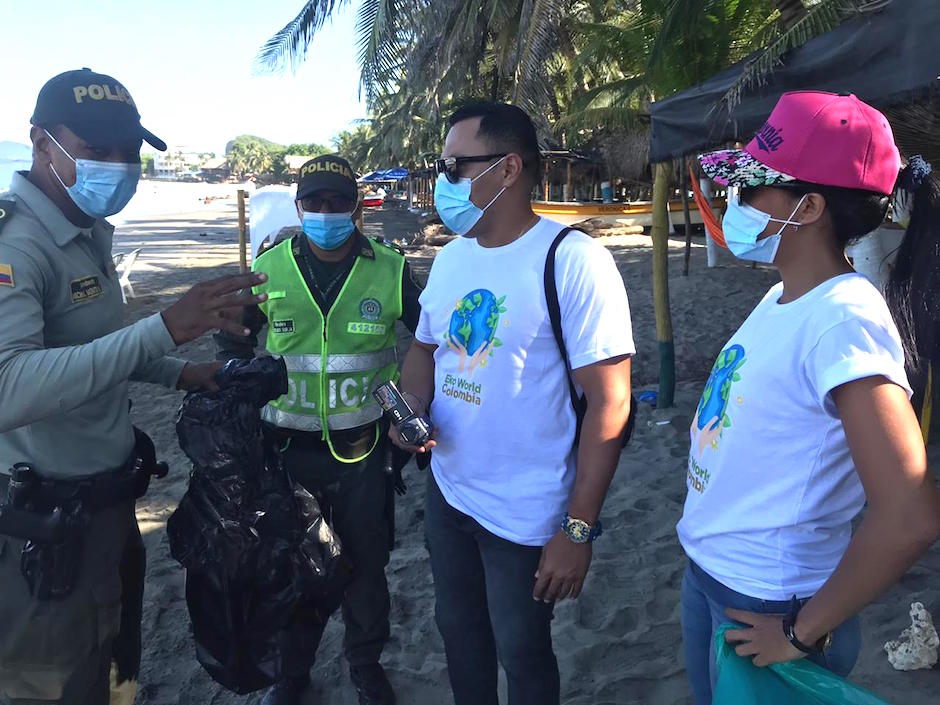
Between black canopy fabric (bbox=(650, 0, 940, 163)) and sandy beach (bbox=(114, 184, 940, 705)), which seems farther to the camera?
black canopy fabric (bbox=(650, 0, 940, 163))

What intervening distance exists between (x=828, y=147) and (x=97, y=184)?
6.10 feet

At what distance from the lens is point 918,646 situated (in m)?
2.48

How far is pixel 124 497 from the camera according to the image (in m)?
2.04

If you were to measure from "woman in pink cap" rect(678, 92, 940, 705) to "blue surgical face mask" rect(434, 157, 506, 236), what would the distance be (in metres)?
0.66

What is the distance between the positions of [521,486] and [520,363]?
0.33 meters

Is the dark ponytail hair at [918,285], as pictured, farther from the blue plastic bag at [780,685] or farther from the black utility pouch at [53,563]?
the black utility pouch at [53,563]

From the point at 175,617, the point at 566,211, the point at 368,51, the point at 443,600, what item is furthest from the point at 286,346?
the point at 566,211

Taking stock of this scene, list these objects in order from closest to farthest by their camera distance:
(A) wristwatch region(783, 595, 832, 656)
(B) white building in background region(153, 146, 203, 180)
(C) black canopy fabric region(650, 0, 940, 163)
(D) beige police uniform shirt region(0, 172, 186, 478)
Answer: (A) wristwatch region(783, 595, 832, 656) → (D) beige police uniform shirt region(0, 172, 186, 478) → (C) black canopy fabric region(650, 0, 940, 163) → (B) white building in background region(153, 146, 203, 180)

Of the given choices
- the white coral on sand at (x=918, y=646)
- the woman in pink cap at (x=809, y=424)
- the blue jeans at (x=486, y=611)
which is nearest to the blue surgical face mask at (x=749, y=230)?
the woman in pink cap at (x=809, y=424)

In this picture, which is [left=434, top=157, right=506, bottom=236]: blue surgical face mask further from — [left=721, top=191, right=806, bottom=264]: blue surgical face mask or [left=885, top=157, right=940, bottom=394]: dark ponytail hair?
[left=885, top=157, right=940, bottom=394]: dark ponytail hair

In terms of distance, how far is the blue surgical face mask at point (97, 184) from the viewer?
6.29 ft

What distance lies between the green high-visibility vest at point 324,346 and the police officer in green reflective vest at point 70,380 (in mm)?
562

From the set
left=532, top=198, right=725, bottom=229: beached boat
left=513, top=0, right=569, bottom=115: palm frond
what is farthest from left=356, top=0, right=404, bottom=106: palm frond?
left=532, top=198, right=725, bottom=229: beached boat

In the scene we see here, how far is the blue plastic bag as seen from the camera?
1.21 m
